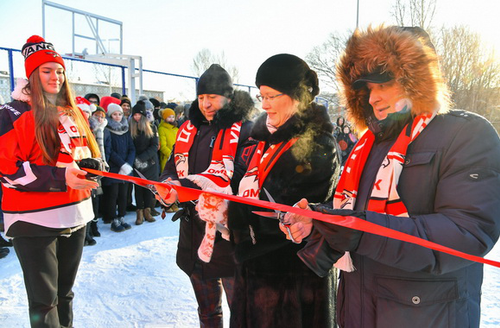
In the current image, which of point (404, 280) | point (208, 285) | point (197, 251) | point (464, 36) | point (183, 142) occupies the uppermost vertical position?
point (464, 36)

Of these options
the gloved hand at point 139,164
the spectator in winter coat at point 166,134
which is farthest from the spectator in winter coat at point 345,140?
the gloved hand at point 139,164

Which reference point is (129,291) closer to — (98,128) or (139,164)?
(98,128)

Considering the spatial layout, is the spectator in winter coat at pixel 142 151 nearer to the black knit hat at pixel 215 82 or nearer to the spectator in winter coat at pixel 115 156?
the spectator in winter coat at pixel 115 156

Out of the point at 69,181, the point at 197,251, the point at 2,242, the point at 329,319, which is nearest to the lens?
the point at 329,319

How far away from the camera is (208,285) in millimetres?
2359

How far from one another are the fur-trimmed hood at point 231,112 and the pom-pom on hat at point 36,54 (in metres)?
1.02

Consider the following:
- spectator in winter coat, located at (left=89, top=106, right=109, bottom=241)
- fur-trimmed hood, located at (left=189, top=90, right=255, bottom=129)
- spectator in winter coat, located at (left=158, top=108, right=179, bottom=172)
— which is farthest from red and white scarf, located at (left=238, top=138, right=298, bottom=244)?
spectator in winter coat, located at (left=158, top=108, right=179, bottom=172)

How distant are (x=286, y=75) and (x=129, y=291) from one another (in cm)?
284

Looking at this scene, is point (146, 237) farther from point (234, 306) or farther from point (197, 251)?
point (234, 306)

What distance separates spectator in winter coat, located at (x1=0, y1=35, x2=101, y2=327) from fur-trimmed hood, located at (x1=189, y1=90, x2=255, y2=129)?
0.77m

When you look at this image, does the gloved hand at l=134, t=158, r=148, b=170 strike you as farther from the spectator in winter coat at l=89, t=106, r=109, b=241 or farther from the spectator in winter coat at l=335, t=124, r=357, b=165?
the spectator in winter coat at l=335, t=124, r=357, b=165

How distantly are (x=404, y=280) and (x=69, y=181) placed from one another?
6.37 feet

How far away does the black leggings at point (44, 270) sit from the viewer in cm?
212

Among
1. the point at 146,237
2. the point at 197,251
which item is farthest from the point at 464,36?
the point at 197,251
